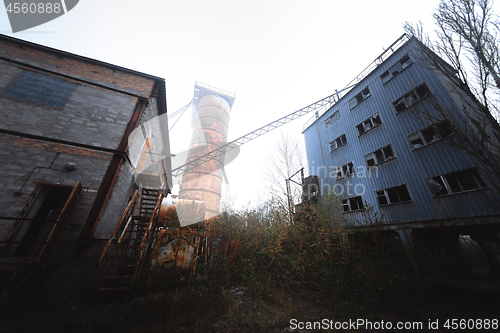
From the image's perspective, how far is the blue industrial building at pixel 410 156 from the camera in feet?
25.7

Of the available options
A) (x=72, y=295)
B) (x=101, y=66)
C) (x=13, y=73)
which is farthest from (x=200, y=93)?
(x=72, y=295)

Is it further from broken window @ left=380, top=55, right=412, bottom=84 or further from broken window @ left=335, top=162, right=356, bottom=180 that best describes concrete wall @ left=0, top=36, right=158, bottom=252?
broken window @ left=380, top=55, right=412, bottom=84

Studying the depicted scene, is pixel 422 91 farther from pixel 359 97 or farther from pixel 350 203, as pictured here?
pixel 350 203

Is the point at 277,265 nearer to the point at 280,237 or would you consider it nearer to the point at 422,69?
the point at 280,237

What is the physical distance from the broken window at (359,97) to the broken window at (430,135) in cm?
499

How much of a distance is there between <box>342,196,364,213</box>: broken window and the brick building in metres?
13.4

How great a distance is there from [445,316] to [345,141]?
449 inches

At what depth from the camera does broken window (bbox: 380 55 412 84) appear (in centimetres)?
1138

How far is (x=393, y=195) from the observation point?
10219 millimetres

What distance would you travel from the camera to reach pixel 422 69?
10.3 meters

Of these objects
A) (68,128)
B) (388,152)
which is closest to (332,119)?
(388,152)

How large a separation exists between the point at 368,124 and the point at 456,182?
609cm

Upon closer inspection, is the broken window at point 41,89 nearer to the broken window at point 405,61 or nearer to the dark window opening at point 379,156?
the dark window opening at point 379,156

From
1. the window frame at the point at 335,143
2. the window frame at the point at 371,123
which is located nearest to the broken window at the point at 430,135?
the window frame at the point at 371,123
